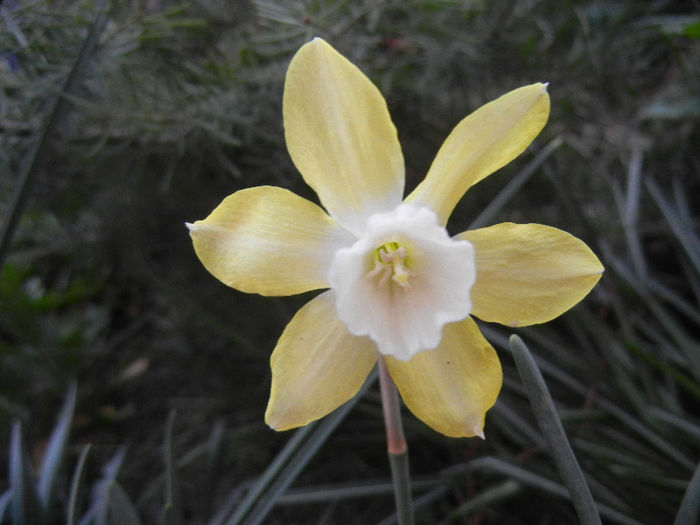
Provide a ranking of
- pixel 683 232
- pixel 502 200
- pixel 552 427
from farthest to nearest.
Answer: pixel 683 232 < pixel 502 200 < pixel 552 427

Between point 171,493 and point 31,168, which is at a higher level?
point 31,168

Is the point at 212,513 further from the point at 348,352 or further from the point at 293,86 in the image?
the point at 293,86

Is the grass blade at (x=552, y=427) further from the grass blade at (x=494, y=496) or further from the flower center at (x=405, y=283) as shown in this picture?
the grass blade at (x=494, y=496)

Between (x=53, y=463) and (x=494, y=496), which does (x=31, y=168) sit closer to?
(x=53, y=463)

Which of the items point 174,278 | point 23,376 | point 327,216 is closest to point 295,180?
point 174,278

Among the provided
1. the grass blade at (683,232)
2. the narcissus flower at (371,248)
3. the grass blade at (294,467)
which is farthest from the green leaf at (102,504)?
the grass blade at (683,232)

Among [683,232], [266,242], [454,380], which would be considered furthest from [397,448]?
[683,232]
